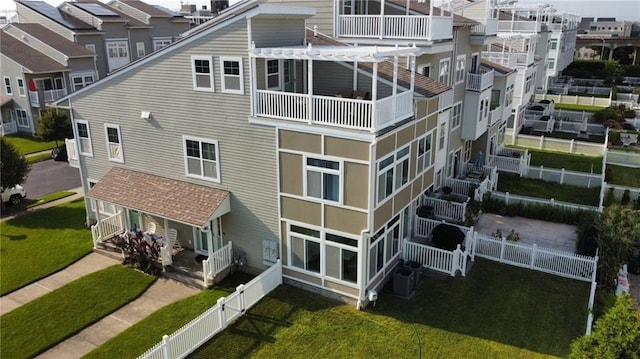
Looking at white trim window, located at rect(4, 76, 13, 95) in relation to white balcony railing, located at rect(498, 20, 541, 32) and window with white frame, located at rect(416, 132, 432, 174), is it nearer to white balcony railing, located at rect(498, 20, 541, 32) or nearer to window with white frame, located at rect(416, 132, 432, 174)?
window with white frame, located at rect(416, 132, 432, 174)

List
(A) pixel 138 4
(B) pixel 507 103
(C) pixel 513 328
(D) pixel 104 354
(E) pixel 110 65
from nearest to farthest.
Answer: (D) pixel 104 354 → (C) pixel 513 328 → (B) pixel 507 103 → (E) pixel 110 65 → (A) pixel 138 4

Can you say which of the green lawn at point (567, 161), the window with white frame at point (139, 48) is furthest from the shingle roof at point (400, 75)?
the window with white frame at point (139, 48)

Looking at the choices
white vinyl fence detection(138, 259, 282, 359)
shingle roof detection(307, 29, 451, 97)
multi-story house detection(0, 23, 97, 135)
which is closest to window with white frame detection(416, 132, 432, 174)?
shingle roof detection(307, 29, 451, 97)

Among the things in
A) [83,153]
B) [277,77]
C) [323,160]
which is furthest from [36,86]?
[323,160]

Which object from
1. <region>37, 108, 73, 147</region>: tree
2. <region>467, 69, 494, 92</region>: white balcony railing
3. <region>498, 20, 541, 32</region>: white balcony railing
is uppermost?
<region>498, 20, 541, 32</region>: white balcony railing

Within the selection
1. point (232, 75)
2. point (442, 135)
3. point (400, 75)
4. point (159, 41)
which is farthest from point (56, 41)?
point (400, 75)

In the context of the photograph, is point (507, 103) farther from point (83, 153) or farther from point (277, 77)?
point (83, 153)

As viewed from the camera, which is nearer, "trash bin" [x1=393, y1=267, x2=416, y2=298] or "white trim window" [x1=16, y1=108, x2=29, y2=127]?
"trash bin" [x1=393, y1=267, x2=416, y2=298]
